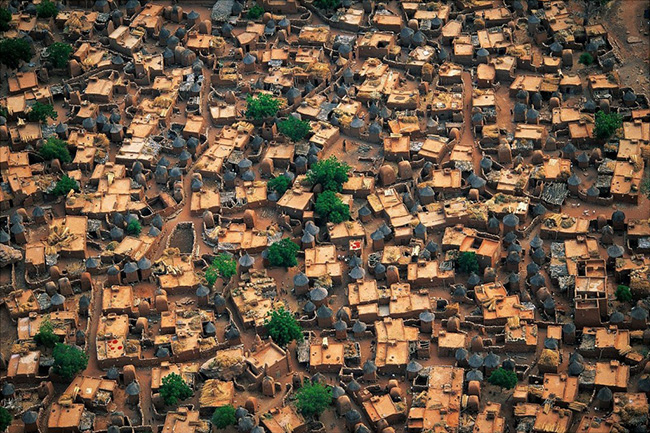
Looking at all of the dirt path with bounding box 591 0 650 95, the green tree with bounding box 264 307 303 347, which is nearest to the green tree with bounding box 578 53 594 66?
the dirt path with bounding box 591 0 650 95

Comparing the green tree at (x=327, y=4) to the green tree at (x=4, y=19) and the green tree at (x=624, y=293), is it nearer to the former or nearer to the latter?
the green tree at (x=4, y=19)

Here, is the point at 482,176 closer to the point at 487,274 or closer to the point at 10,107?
the point at 487,274

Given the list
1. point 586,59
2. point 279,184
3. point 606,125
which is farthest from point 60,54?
point 606,125

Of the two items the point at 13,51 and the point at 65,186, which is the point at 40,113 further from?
the point at 65,186

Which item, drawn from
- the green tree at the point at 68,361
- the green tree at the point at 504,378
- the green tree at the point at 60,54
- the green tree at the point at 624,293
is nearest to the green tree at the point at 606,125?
the green tree at the point at 624,293

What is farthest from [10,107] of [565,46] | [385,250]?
[565,46]

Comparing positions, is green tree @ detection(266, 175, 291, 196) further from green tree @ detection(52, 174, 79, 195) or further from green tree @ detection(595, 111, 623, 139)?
green tree @ detection(595, 111, 623, 139)
